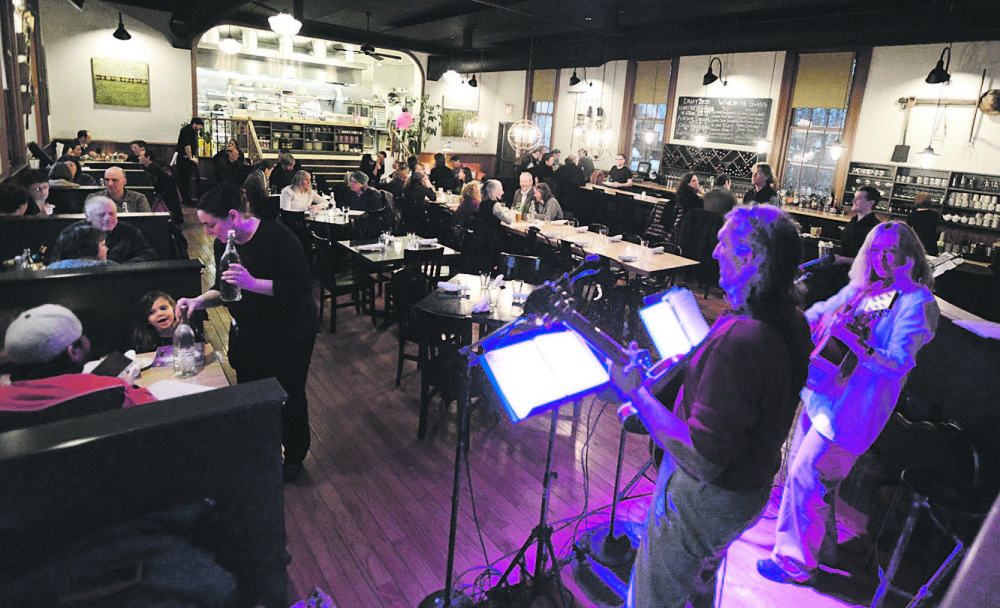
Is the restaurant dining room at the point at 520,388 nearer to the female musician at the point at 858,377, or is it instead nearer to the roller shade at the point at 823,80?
the female musician at the point at 858,377

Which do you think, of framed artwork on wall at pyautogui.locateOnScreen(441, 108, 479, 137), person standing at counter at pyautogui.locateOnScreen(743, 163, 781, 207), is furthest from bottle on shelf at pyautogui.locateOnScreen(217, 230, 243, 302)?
framed artwork on wall at pyautogui.locateOnScreen(441, 108, 479, 137)

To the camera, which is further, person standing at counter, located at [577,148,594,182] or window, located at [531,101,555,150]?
window, located at [531,101,555,150]

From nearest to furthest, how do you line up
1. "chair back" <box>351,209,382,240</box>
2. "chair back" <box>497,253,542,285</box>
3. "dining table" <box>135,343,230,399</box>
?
"dining table" <box>135,343,230,399</box>, "chair back" <box>497,253,542,285</box>, "chair back" <box>351,209,382,240</box>

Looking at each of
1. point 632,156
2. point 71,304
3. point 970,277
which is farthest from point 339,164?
point 970,277

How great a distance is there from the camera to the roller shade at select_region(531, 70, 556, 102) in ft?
51.3

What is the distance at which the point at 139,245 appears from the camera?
4320 mm

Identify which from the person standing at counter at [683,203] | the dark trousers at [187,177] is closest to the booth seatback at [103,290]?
the person standing at counter at [683,203]

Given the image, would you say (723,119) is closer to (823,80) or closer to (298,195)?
(823,80)

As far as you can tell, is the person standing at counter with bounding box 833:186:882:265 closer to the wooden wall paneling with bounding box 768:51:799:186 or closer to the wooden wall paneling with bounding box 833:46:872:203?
the wooden wall paneling with bounding box 833:46:872:203

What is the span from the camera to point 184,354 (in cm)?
277

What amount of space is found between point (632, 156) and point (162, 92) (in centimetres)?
1066

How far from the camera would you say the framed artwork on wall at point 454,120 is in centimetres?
1745

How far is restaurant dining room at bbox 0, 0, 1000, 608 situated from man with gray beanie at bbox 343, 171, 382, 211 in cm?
8

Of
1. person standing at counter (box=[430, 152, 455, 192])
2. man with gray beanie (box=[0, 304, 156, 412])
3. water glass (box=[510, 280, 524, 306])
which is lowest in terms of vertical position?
water glass (box=[510, 280, 524, 306])
